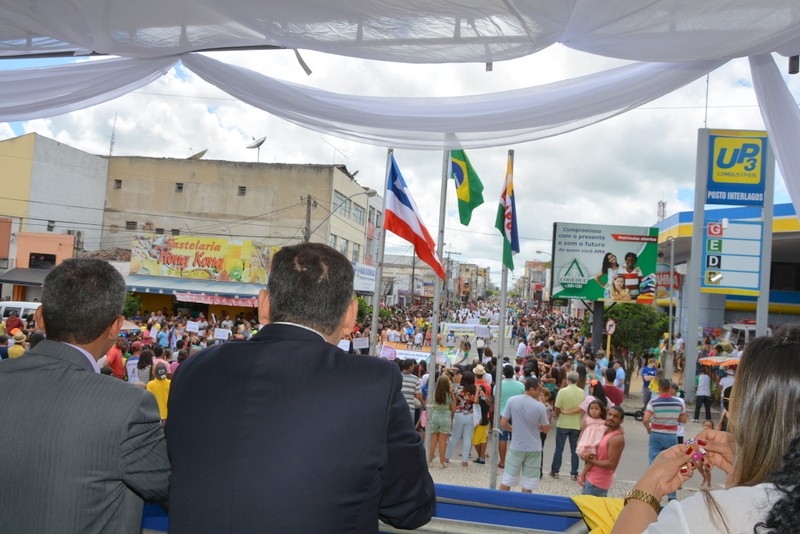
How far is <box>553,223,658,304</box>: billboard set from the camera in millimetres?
22438

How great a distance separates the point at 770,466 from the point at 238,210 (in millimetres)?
42969

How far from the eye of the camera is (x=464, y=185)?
988 centimetres

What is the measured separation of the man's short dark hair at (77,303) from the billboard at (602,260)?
69.5 ft

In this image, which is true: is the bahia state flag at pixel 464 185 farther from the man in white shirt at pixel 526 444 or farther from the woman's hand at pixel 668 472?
the woman's hand at pixel 668 472

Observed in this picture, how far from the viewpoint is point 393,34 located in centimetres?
303

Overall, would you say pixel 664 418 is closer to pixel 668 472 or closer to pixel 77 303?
pixel 668 472

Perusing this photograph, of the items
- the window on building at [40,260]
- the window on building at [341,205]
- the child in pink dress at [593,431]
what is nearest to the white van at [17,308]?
the window on building at [40,260]

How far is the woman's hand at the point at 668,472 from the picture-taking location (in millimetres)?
1771

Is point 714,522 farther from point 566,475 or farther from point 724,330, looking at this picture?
point 724,330

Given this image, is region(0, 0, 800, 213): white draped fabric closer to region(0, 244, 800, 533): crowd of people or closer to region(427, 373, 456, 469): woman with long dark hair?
region(0, 244, 800, 533): crowd of people

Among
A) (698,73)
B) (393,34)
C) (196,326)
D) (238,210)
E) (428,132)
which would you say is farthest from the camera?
(238,210)

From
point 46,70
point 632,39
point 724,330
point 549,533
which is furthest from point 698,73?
point 724,330

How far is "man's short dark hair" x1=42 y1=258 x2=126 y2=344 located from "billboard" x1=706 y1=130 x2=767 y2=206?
35.4 ft

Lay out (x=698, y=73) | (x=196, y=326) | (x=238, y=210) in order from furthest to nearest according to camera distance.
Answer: (x=238, y=210) → (x=196, y=326) → (x=698, y=73)
